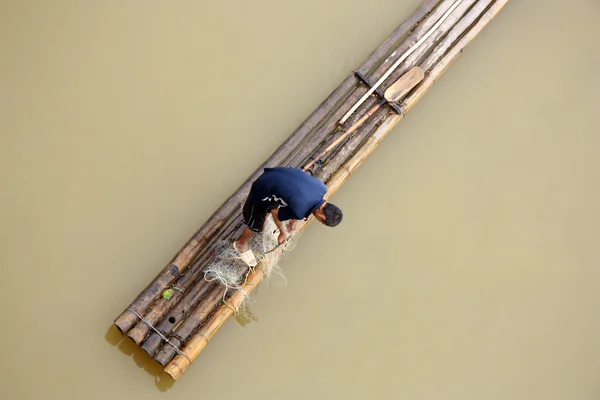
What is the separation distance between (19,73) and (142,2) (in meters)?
1.01

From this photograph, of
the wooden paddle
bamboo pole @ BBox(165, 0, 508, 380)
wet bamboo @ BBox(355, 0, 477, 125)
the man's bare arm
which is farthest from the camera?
wet bamboo @ BBox(355, 0, 477, 125)

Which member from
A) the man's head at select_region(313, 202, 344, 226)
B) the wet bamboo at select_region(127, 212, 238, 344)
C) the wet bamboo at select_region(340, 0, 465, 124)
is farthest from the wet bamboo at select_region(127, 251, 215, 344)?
the wet bamboo at select_region(340, 0, 465, 124)

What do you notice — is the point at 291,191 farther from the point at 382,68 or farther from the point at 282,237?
the point at 382,68

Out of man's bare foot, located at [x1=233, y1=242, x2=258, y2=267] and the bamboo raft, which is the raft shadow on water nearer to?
the bamboo raft

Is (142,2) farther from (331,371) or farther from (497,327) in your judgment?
(497,327)

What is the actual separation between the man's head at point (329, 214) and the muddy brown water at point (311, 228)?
0.91m

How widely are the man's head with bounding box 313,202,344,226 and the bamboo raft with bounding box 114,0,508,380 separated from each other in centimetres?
66

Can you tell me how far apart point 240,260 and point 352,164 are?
1.05 meters

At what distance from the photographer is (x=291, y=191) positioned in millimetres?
2896

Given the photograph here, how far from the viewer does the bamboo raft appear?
11.0ft

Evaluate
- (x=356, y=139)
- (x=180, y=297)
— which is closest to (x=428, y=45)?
(x=356, y=139)

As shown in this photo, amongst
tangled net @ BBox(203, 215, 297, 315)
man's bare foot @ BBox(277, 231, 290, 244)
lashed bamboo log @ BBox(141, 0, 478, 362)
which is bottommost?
tangled net @ BBox(203, 215, 297, 315)

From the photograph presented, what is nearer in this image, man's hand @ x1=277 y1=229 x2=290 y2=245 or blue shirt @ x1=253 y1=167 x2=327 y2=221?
blue shirt @ x1=253 y1=167 x2=327 y2=221

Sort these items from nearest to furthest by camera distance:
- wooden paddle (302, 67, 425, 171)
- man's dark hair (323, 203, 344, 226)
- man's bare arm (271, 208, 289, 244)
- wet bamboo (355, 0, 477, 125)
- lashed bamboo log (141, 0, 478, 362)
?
1. man's dark hair (323, 203, 344, 226)
2. man's bare arm (271, 208, 289, 244)
3. lashed bamboo log (141, 0, 478, 362)
4. wooden paddle (302, 67, 425, 171)
5. wet bamboo (355, 0, 477, 125)
